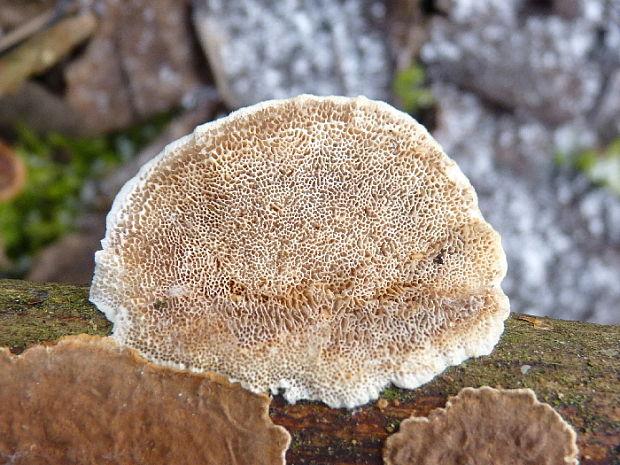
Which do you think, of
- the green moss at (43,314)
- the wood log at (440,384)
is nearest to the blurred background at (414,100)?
the green moss at (43,314)

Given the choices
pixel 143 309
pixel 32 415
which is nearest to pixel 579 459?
pixel 143 309

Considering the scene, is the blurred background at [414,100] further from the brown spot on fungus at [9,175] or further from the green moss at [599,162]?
Answer: the brown spot on fungus at [9,175]

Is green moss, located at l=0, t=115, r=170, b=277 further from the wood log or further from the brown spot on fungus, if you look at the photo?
the wood log

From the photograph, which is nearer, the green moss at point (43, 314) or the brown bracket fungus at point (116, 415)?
the brown bracket fungus at point (116, 415)

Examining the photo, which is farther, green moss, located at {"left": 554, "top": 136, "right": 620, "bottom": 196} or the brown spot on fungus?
green moss, located at {"left": 554, "top": 136, "right": 620, "bottom": 196}

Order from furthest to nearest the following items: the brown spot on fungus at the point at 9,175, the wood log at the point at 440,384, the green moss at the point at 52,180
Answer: the green moss at the point at 52,180 < the brown spot on fungus at the point at 9,175 < the wood log at the point at 440,384

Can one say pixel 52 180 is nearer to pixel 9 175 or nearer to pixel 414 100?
pixel 9 175

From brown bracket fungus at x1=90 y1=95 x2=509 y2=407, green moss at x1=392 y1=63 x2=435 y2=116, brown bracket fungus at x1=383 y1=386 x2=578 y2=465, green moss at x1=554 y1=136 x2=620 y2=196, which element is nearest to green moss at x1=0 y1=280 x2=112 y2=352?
brown bracket fungus at x1=90 y1=95 x2=509 y2=407
